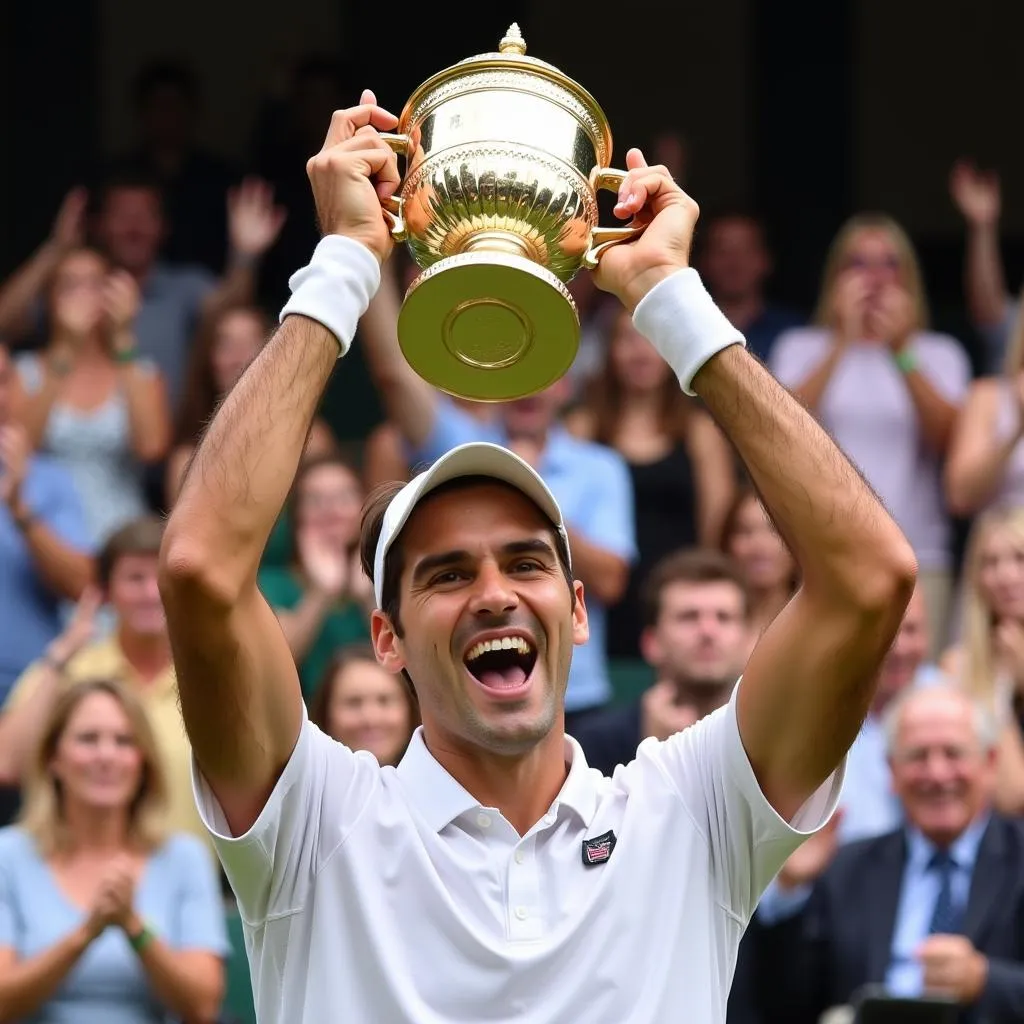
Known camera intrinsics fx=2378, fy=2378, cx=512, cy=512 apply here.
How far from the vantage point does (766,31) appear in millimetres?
10523

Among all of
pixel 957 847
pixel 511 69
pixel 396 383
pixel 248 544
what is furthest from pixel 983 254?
pixel 248 544

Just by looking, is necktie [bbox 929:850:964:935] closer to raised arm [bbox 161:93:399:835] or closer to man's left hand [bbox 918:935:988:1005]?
man's left hand [bbox 918:935:988:1005]

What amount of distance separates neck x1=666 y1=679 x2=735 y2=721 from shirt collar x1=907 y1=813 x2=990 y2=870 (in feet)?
2.14

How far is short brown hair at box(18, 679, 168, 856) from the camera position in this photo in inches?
225

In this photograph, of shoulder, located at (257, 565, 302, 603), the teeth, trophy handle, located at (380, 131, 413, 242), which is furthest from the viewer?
shoulder, located at (257, 565, 302, 603)

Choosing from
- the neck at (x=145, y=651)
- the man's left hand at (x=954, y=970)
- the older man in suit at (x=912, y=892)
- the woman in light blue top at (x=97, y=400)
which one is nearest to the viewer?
the man's left hand at (x=954, y=970)

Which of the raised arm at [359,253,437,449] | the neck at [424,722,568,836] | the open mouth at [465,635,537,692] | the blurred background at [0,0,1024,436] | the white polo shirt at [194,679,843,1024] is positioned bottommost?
the white polo shirt at [194,679,843,1024]

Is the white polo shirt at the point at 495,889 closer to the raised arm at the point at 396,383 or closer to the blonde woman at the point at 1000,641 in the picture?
the blonde woman at the point at 1000,641


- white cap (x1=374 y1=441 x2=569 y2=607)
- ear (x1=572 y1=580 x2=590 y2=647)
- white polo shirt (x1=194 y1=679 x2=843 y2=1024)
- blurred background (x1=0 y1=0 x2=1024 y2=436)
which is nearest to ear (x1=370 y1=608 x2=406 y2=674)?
white cap (x1=374 y1=441 x2=569 y2=607)

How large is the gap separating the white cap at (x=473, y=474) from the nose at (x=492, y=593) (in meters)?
0.13

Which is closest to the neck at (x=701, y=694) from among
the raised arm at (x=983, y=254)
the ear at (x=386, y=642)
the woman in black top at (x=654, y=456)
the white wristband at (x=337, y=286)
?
the woman in black top at (x=654, y=456)

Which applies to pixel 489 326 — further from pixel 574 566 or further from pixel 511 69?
pixel 574 566

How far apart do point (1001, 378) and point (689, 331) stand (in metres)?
4.97

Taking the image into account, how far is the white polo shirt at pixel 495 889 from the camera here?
124 inches
